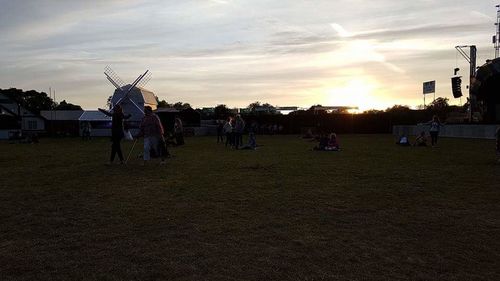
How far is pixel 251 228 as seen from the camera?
21.4 ft

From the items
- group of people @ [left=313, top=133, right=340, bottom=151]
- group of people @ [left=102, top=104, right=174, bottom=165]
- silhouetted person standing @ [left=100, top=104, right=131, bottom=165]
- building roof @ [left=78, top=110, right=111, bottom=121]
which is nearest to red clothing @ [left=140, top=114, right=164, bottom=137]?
group of people @ [left=102, top=104, right=174, bottom=165]

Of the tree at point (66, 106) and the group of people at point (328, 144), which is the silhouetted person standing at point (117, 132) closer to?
the group of people at point (328, 144)

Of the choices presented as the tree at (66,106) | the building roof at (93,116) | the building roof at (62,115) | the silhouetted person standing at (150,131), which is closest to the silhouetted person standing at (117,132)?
the silhouetted person standing at (150,131)

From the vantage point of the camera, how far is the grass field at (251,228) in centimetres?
479

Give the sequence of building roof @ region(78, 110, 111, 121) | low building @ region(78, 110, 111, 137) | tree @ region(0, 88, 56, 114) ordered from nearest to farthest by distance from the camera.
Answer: low building @ region(78, 110, 111, 137) → building roof @ region(78, 110, 111, 121) → tree @ region(0, 88, 56, 114)

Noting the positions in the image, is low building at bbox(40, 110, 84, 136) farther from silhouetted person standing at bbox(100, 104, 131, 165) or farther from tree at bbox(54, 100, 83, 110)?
silhouetted person standing at bbox(100, 104, 131, 165)

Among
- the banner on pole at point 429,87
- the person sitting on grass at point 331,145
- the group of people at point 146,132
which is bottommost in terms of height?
the person sitting on grass at point 331,145

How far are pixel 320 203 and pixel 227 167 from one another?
7.10 m

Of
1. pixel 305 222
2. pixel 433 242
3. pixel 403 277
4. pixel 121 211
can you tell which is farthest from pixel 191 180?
pixel 403 277

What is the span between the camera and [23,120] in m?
62.8

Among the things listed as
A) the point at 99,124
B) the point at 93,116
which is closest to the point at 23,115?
the point at 93,116

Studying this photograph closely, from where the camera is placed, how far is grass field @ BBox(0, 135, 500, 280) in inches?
188

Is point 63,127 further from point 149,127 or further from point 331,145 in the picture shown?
point 149,127

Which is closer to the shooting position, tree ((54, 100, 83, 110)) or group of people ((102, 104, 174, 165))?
group of people ((102, 104, 174, 165))
